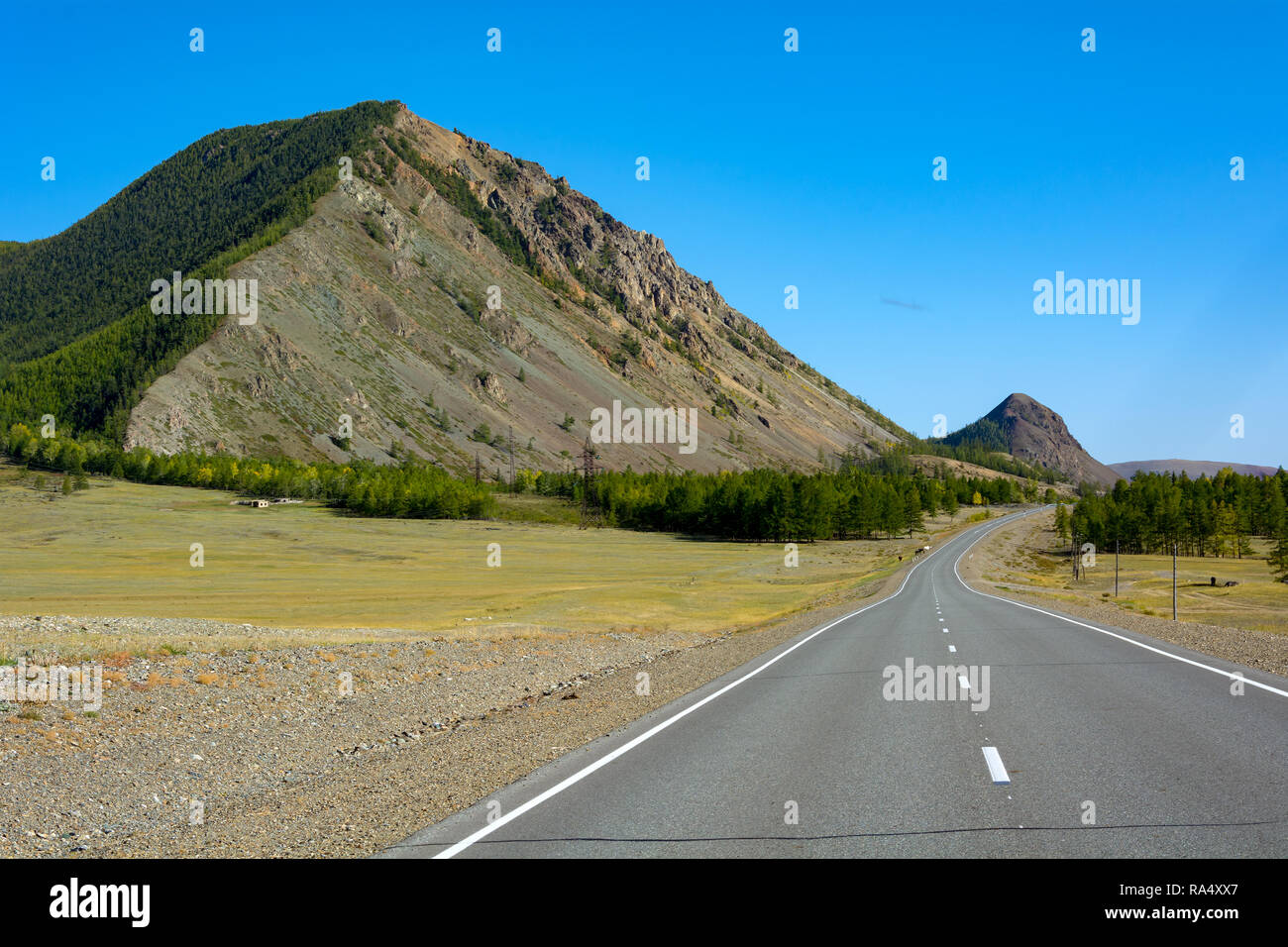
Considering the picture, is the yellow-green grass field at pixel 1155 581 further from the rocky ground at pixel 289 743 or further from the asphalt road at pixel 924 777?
the rocky ground at pixel 289 743

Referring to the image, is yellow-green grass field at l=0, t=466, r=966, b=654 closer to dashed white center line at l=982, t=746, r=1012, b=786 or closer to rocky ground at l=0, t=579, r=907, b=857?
rocky ground at l=0, t=579, r=907, b=857

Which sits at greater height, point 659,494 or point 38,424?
point 38,424

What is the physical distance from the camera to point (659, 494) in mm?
164125

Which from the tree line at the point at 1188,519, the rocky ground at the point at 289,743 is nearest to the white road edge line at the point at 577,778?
the rocky ground at the point at 289,743

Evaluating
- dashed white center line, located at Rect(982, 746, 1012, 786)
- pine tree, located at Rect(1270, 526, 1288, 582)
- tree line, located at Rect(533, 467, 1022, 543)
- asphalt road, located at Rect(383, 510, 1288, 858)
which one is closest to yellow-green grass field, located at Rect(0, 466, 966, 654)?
tree line, located at Rect(533, 467, 1022, 543)

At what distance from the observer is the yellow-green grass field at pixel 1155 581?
50.8 m

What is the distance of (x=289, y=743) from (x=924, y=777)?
361 inches

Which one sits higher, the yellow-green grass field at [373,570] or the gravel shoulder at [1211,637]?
the gravel shoulder at [1211,637]

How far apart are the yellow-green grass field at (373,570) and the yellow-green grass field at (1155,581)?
1530 centimetres

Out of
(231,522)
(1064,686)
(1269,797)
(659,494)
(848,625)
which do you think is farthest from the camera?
(659,494)
